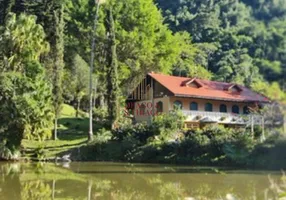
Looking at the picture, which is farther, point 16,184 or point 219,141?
point 219,141

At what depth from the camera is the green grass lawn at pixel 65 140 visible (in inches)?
1152

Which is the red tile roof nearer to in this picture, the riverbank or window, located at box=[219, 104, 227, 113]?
window, located at box=[219, 104, 227, 113]

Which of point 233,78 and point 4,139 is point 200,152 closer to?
point 4,139

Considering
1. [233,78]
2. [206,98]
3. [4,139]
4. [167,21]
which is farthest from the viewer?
[167,21]

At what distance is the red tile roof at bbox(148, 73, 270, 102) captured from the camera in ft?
112

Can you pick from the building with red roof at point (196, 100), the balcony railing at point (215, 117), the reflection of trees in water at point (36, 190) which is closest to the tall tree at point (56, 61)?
the building with red roof at point (196, 100)

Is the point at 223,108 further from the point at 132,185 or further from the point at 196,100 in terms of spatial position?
the point at 132,185

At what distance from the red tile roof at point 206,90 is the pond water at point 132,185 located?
44.3 ft

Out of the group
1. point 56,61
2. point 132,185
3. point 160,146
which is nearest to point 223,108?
point 160,146

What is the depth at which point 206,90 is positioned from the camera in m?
35.9

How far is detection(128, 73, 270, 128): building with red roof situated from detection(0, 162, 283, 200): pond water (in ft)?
42.9

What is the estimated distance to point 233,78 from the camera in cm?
5219

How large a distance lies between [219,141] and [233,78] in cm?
2873

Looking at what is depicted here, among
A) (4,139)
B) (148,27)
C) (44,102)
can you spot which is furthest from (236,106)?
(4,139)
